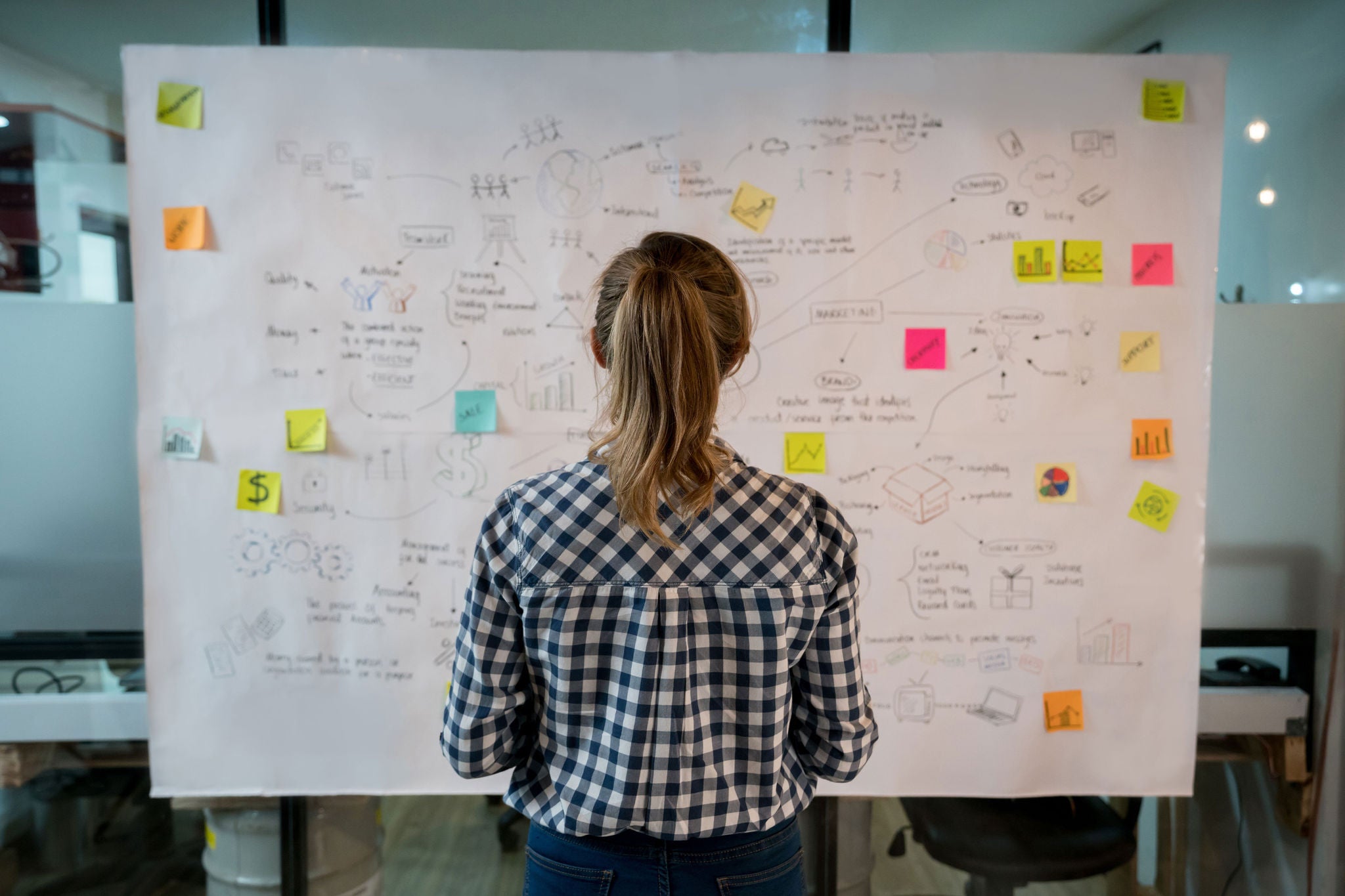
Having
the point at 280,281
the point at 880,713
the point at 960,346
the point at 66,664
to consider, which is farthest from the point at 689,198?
the point at 66,664

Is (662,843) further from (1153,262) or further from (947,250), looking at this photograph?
(1153,262)

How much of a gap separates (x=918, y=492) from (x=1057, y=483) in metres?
0.28

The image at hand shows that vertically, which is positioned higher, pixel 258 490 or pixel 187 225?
pixel 187 225

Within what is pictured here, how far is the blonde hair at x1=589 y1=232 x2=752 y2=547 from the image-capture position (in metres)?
0.85

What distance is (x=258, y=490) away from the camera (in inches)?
66.1

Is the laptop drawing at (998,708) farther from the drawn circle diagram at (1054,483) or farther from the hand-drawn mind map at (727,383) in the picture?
the drawn circle diagram at (1054,483)

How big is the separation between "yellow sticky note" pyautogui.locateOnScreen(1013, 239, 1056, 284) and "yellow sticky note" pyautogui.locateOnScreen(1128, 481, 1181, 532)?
48cm

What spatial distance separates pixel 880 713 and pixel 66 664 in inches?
70.3

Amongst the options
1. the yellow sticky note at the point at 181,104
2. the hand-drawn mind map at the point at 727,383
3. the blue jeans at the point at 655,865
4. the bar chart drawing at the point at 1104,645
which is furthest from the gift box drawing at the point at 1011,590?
the yellow sticky note at the point at 181,104

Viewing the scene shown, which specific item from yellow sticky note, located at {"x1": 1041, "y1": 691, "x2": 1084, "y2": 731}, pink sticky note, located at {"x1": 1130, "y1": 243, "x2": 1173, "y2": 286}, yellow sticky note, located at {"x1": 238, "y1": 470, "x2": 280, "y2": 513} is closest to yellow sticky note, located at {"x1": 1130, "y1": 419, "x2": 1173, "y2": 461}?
pink sticky note, located at {"x1": 1130, "y1": 243, "x2": 1173, "y2": 286}

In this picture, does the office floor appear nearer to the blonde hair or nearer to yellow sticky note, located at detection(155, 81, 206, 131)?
the blonde hair

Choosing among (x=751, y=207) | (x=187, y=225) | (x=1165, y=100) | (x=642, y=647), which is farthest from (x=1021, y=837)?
(x=187, y=225)

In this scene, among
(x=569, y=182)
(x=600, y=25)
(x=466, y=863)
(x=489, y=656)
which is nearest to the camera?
(x=489, y=656)

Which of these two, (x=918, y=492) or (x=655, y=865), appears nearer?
(x=655, y=865)
